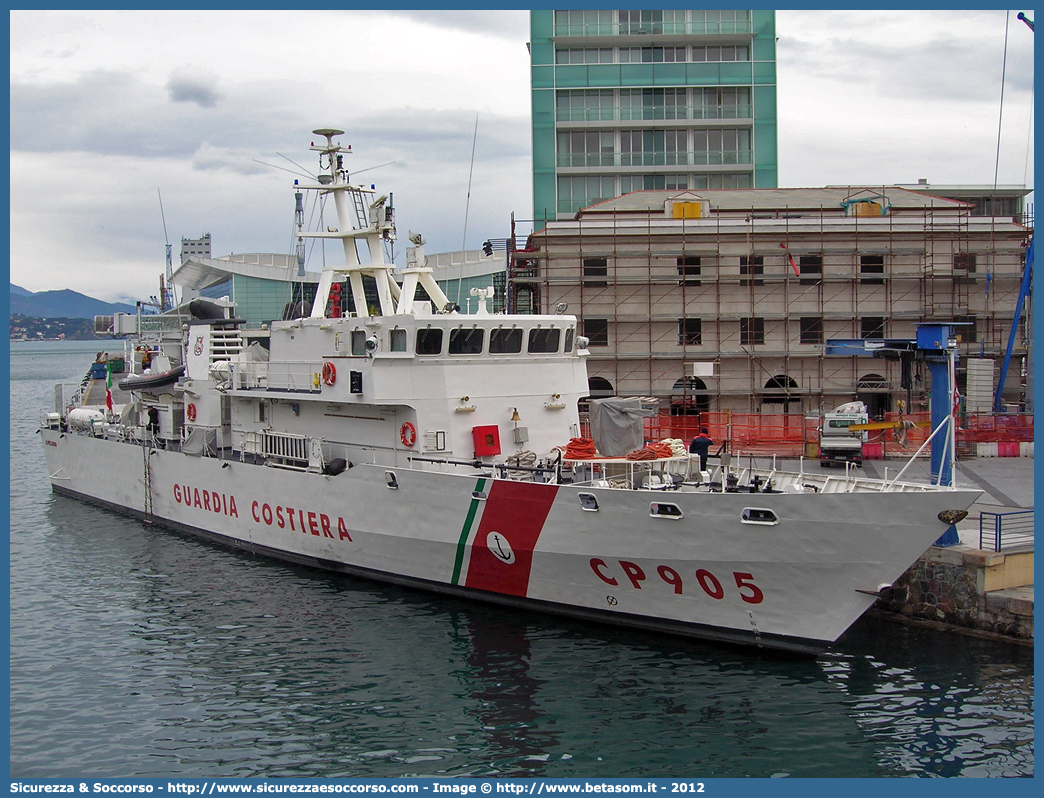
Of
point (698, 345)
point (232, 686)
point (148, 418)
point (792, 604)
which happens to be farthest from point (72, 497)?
point (792, 604)

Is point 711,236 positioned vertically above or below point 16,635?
above

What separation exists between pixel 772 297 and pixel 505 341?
→ 1617 centimetres

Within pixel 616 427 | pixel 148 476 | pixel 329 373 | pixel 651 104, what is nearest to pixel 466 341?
pixel 329 373

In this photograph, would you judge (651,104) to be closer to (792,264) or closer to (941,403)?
(792,264)

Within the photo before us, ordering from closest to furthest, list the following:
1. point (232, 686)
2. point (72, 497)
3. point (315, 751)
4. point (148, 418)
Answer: point (315, 751)
point (232, 686)
point (148, 418)
point (72, 497)

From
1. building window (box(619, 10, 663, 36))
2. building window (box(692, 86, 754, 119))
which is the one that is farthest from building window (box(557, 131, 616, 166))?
building window (box(619, 10, 663, 36))

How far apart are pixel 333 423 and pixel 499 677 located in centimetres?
786

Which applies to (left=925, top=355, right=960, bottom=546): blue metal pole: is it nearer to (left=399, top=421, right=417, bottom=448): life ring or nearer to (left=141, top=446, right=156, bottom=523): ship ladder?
(left=399, top=421, right=417, bottom=448): life ring

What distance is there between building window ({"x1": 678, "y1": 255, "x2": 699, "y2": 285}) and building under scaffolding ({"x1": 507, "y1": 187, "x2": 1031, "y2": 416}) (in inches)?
1.7

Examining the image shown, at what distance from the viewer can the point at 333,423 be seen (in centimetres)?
1980

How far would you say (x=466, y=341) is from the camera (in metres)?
18.1

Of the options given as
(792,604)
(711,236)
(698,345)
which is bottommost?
(792,604)

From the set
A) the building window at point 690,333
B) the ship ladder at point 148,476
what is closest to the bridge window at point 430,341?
the ship ladder at point 148,476

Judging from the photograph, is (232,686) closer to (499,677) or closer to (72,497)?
(499,677)
